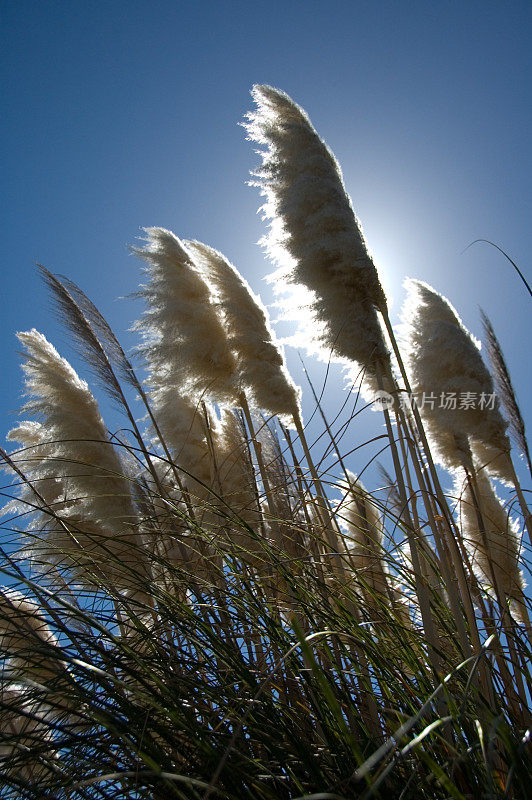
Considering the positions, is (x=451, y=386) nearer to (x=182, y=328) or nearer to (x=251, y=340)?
(x=251, y=340)

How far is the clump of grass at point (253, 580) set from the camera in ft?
3.79

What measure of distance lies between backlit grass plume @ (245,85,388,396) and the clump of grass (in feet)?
0.04

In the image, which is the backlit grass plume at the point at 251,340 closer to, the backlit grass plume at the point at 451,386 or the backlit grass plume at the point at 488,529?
the backlit grass plume at the point at 451,386

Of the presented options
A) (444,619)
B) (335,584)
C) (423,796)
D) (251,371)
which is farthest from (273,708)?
(251,371)

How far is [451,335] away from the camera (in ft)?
11.6

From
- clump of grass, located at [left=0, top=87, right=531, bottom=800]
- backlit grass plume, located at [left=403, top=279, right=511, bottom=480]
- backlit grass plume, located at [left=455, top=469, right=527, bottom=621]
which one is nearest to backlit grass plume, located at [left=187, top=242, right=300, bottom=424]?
clump of grass, located at [left=0, top=87, right=531, bottom=800]

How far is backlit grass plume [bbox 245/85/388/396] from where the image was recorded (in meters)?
2.58

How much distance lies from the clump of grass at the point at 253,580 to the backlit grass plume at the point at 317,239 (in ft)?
0.04

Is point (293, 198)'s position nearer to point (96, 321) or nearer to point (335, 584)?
point (96, 321)

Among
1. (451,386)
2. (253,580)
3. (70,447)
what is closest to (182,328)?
(70,447)

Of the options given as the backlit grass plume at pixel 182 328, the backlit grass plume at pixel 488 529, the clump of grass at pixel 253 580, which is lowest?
the backlit grass plume at pixel 488 529

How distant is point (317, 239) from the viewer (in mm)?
2756

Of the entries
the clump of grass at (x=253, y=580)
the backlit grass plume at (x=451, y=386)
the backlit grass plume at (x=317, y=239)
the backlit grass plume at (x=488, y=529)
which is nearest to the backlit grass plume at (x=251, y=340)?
the clump of grass at (x=253, y=580)

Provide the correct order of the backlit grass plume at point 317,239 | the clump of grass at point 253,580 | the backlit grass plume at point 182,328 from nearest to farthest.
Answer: the clump of grass at point 253,580 < the backlit grass plume at point 317,239 < the backlit grass plume at point 182,328
